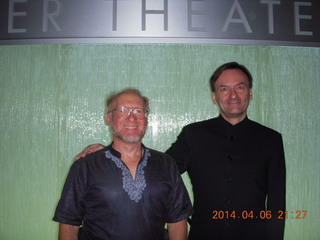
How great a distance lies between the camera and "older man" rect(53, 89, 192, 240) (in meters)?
1.06

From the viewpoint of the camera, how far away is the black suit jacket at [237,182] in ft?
4.17

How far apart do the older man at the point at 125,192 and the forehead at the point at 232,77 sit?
1.67ft

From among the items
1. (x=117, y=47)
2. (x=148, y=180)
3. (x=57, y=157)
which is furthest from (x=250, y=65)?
(x=57, y=157)

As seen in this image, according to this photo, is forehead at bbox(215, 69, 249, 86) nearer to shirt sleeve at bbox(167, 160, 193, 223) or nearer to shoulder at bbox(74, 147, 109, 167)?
shirt sleeve at bbox(167, 160, 193, 223)

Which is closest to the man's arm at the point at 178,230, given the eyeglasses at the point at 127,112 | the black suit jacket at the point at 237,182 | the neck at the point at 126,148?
the black suit jacket at the point at 237,182

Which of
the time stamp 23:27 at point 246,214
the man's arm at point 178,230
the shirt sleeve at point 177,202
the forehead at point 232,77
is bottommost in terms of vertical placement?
the man's arm at point 178,230

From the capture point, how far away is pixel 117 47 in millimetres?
1756

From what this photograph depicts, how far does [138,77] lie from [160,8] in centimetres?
54

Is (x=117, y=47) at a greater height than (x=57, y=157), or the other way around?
(x=117, y=47)

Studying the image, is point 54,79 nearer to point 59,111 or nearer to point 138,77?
point 59,111

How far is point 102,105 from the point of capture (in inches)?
68.7

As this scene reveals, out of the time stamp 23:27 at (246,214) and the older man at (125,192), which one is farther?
the time stamp 23:27 at (246,214)

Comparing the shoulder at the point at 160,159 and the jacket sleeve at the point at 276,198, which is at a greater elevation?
the shoulder at the point at 160,159

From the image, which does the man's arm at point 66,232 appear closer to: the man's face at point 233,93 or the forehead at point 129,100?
the forehead at point 129,100
